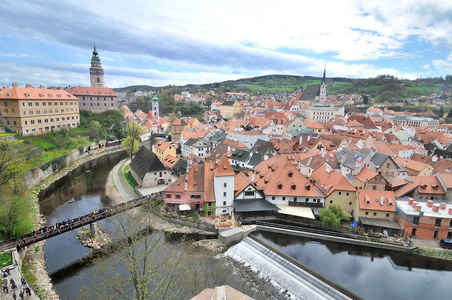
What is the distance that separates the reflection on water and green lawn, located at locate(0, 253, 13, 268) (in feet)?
72.9

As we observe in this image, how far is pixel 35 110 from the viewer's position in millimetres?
59219

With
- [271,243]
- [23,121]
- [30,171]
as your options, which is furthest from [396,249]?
[23,121]

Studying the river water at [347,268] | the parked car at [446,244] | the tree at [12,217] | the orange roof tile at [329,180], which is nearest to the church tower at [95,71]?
the river water at [347,268]

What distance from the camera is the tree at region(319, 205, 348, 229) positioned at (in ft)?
92.8

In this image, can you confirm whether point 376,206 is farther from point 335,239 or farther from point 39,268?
point 39,268

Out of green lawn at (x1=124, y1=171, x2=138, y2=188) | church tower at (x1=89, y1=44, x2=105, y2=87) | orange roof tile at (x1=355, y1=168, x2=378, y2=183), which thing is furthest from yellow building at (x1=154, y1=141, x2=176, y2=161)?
church tower at (x1=89, y1=44, x2=105, y2=87)

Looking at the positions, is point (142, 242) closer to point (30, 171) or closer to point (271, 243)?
point (271, 243)

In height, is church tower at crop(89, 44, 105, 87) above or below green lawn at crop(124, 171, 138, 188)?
above

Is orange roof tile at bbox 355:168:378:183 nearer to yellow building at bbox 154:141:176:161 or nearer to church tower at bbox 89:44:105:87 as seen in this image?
yellow building at bbox 154:141:176:161

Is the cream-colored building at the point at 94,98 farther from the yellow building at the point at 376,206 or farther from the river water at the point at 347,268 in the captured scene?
the yellow building at the point at 376,206

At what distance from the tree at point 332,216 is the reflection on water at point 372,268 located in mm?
2433

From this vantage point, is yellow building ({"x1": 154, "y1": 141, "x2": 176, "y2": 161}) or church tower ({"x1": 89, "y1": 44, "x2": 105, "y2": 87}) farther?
church tower ({"x1": 89, "y1": 44, "x2": 105, "y2": 87})

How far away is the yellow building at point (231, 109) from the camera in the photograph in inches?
4776

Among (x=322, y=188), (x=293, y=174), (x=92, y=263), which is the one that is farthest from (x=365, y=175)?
(x=92, y=263)
